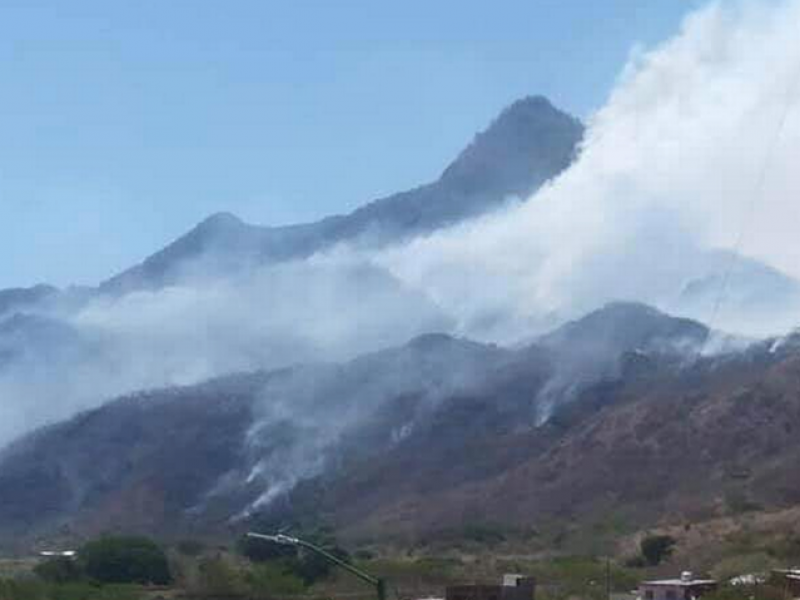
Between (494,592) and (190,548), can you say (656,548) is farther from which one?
(190,548)

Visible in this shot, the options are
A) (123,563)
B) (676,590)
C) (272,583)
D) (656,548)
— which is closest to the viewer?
(676,590)

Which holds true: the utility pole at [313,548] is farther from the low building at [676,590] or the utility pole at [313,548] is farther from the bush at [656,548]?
the bush at [656,548]

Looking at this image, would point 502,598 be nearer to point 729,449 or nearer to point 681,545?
point 681,545

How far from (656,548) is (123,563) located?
41.4m

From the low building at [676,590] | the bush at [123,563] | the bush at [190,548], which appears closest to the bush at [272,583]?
the bush at [123,563]

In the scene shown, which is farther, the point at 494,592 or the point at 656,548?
→ the point at 656,548

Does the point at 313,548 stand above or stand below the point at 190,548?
below

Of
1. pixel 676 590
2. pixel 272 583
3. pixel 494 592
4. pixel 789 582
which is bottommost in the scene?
pixel 494 592

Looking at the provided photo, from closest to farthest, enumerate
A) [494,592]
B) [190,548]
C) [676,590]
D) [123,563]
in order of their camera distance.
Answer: [494,592] < [676,590] < [123,563] < [190,548]

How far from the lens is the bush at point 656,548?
148375 mm

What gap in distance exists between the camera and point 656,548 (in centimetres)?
15050

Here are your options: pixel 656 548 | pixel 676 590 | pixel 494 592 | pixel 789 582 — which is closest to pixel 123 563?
pixel 656 548

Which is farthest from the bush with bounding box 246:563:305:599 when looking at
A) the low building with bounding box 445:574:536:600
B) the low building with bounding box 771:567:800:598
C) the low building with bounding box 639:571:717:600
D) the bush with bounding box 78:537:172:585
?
the low building with bounding box 771:567:800:598

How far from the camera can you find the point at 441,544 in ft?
579
